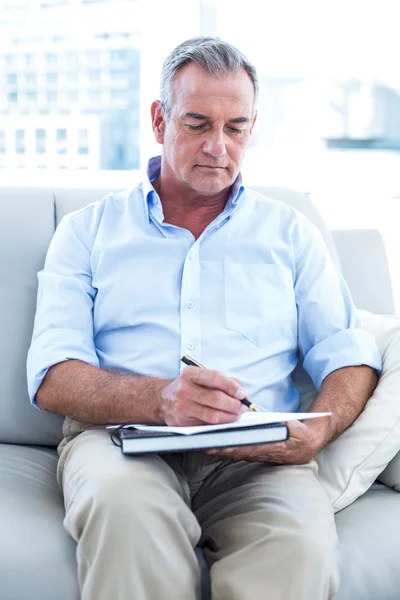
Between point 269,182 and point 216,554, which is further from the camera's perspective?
point 269,182

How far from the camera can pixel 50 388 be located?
160 cm

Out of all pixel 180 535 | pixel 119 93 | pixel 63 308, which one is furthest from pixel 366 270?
pixel 119 93

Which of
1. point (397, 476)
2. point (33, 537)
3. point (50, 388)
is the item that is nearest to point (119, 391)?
point (50, 388)

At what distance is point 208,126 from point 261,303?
15.2 inches

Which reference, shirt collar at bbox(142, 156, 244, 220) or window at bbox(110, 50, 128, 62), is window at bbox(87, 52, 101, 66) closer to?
window at bbox(110, 50, 128, 62)

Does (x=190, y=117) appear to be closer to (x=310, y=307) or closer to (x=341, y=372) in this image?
(x=310, y=307)

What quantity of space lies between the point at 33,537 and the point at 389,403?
0.71 m

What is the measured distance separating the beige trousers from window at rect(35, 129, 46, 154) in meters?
1.79

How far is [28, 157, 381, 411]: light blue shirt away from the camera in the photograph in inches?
65.9

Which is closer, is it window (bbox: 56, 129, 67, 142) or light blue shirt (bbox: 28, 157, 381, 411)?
light blue shirt (bbox: 28, 157, 381, 411)

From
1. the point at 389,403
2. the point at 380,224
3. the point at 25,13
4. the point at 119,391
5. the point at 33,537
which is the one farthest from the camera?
the point at 380,224

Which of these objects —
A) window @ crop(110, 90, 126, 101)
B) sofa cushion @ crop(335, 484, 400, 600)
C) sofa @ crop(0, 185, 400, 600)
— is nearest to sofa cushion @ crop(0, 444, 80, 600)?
sofa @ crop(0, 185, 400, 600)

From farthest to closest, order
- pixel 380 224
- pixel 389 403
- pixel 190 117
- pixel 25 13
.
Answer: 1. pixel 380 224
2. pixel 25 13
3. pixel 190 117
4. pixel 389 403

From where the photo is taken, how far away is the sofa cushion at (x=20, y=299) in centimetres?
181
